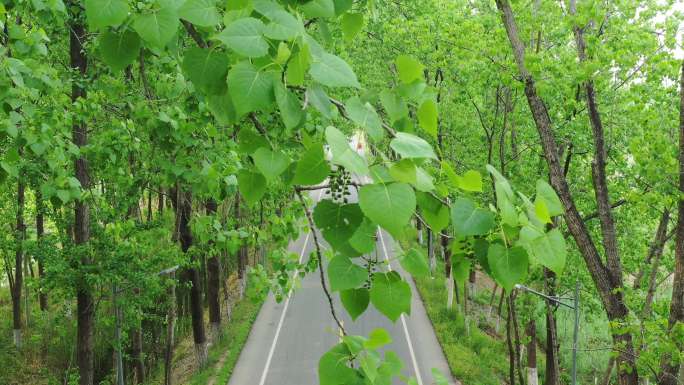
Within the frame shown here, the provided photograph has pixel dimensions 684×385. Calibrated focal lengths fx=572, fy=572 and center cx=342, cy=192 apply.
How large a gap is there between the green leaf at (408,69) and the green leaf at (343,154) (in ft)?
1.48

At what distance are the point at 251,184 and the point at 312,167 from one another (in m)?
A: 0.40

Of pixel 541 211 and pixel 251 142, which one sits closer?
pixel 541 211

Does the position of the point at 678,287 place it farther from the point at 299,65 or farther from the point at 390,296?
the point at 299,65

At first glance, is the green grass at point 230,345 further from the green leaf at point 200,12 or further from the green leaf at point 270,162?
the green leaf at point 200,12

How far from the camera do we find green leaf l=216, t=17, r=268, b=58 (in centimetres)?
111

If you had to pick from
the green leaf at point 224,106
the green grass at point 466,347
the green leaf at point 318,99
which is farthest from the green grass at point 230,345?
the green leaf at point 318,99

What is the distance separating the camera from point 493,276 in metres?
1.30

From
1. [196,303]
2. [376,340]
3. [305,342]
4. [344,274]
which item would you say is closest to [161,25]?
[344,274]

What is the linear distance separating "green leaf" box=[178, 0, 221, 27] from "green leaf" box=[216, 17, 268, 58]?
0.09 meters

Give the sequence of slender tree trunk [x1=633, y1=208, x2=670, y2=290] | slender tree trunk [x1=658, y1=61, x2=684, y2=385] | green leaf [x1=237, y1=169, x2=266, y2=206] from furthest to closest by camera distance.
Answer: slender tree trunk [x1=633, y1=208, x2=670, y2=290] → slender tree trunk [x1=658, y1=61, x2=684, y2=385] → green leaf [x1=237, y1=169, x2=266, y2=206]

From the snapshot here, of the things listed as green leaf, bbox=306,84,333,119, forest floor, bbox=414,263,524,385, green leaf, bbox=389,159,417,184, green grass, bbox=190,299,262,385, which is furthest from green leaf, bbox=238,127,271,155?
forest floor, bbox=414,263,524,385

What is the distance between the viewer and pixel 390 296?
129 centimetres

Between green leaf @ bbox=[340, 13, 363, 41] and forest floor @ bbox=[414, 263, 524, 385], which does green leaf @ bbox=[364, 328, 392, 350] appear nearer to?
green leaf @ bbox=[340, 13, 363, 41]

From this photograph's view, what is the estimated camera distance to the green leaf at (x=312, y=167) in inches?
46.6
